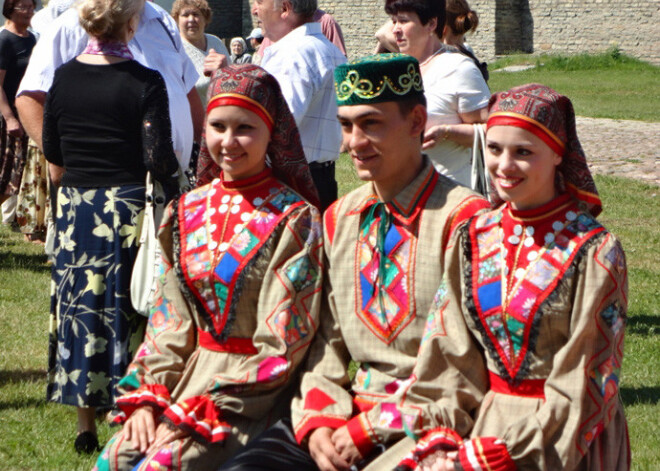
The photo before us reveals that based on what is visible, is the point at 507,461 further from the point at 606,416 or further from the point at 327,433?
the point at 327,433

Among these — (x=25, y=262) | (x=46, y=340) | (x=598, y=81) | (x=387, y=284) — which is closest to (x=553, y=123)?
(x=387, y=284)

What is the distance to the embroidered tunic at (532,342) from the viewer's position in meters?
2.62

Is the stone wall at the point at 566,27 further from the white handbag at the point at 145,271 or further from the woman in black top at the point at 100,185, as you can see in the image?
the white handbag at the point at 145,271

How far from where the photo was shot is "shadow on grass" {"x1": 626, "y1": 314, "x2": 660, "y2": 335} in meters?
6.25

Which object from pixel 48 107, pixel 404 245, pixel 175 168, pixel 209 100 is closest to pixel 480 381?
pixel 404 245

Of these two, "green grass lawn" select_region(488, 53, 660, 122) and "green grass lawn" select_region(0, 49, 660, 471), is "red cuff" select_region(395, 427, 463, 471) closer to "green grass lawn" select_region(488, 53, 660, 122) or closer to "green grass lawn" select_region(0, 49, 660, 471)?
"green grass lawn" select_region(0, 49, 660, 471)

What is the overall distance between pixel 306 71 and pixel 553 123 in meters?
2.39

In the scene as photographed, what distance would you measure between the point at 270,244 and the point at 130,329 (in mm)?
1444

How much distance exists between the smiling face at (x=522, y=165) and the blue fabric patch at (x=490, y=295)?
23cm

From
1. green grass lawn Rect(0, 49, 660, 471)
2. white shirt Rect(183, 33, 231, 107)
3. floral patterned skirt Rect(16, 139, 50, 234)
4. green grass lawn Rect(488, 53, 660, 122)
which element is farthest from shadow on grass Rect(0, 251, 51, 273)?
green grass lawn Rect(488, 53, 660, 122)

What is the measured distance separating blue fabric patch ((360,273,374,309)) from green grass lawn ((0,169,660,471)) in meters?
1.77

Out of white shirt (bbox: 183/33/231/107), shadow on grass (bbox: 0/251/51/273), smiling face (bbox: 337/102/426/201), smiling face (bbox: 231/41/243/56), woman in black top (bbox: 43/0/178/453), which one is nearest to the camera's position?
smiling face (bbox: 337/102/426/201)

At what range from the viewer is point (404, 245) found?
3006 millimetres

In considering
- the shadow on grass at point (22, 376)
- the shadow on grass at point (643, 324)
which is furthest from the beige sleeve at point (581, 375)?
the shadow on grass at point (643, 324)
